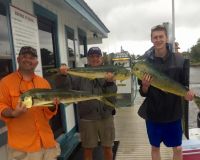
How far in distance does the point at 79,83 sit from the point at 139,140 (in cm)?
313

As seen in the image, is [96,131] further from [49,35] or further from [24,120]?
[49,35]

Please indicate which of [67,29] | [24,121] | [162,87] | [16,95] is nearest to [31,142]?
[24,121]

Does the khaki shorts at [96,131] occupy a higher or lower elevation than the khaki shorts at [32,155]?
lower

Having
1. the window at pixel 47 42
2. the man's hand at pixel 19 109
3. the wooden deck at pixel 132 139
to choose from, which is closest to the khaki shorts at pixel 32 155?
the man's hand at pixel 19 109

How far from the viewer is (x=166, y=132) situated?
4543mm

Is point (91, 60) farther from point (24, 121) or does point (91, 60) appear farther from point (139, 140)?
point (139, 140)

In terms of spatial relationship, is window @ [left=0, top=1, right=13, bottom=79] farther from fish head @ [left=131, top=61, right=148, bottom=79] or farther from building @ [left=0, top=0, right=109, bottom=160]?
fish head @ [left=131, top=61, right=148, bottom=79]

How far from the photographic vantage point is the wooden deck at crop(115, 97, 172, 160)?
21.4 feet

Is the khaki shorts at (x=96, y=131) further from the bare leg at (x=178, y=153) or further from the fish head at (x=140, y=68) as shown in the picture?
the fish head at (x=140, y=68)

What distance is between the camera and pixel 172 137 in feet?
14.9

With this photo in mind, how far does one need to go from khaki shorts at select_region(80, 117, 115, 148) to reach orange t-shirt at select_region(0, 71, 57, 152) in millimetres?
1438

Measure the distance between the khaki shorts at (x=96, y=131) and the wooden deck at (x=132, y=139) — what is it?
142 centimetres

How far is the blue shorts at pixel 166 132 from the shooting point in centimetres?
451

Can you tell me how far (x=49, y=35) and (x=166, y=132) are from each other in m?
2.80
